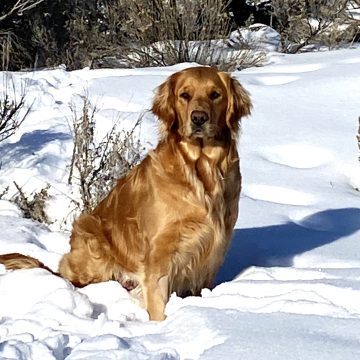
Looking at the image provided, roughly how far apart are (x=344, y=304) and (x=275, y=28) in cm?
1010

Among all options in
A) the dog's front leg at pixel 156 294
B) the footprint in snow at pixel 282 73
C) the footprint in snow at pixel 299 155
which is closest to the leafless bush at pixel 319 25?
the footprint in snow at pixel 282 73

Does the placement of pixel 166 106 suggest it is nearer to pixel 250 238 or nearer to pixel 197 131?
pixel 197 131

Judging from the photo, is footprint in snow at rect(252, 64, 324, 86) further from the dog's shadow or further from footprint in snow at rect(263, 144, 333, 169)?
the dog's shadow

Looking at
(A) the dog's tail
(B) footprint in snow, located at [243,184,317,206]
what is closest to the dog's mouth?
(A) the dog's tail

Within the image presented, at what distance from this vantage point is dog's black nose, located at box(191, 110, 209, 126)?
3904 millimetres

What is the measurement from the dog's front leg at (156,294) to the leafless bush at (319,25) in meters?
8.01

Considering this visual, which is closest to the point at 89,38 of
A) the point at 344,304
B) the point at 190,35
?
the point at 190,35

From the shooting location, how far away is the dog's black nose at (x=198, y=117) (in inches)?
154

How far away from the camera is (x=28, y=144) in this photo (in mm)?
7109

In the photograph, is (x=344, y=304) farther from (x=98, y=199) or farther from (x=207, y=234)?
(x=98, y=199)

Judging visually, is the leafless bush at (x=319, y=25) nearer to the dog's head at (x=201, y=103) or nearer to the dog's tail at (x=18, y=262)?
the dog's head at (x=201, y=103)

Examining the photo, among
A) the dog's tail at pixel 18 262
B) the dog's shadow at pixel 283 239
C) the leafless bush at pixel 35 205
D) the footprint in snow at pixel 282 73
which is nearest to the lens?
the dog's tail at pixel 18 262

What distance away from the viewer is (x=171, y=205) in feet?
13.1

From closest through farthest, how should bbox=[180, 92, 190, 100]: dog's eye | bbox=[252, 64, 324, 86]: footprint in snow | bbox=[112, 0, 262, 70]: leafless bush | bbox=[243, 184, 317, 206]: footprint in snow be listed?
1. bbox=[180, 92, 190, 100]: dog's eye
2. bbox=[243, 184, 317, 206]: footprint in snow
3. bbox=[252, 64, 324, 86]: footprint in snow
4. bbox=[112, 0, 262, 70]: leafless bush
